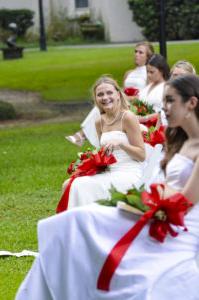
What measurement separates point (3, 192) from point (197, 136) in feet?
24.9

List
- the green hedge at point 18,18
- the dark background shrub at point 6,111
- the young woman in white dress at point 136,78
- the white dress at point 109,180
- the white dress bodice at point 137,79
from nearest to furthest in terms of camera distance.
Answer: the white dress at point 109,180 < the young woman in white dress at point 136,78 < the white dress bodice at point 137,79 < the dark background shrub at point 6,111 < the green hedge at point 18,18

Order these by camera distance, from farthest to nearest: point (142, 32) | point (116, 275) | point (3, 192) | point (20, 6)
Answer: point (20, 6)
point (142, 32)
point (3, 192)
point (116, 275)

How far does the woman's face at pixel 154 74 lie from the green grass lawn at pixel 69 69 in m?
11.8

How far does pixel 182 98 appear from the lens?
21.5 ft

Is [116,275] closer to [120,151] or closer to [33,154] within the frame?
[120,151]

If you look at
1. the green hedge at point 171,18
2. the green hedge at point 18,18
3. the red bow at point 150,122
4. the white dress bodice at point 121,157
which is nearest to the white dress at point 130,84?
the red bow at point 150,122

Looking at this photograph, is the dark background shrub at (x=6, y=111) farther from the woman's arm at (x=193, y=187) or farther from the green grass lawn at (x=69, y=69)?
the woman's arm at (x=193, y=187)

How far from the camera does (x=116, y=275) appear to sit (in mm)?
6379

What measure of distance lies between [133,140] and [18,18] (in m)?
35.8

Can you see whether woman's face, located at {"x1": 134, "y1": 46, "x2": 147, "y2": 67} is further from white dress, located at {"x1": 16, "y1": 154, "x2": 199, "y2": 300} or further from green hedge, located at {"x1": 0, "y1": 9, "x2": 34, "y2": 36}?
green hedge, located at {"x1": 0, "y1": 9, "x2": 34, "y2": 36}

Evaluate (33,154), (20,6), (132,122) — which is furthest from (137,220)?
(20,6)

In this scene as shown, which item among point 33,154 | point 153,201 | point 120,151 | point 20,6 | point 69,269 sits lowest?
point 20,6

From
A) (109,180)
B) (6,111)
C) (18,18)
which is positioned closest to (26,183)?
(109,180)

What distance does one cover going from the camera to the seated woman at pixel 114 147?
32.4ft
